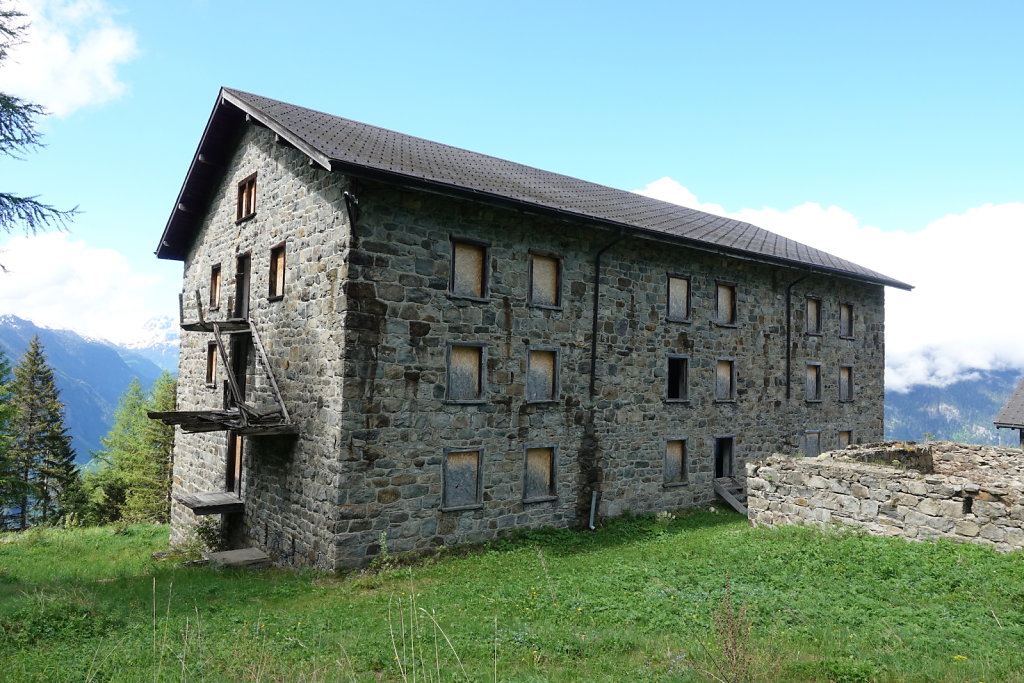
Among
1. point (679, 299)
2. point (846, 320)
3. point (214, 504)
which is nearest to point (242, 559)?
point (214, 504)

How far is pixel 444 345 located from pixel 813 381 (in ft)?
48.2

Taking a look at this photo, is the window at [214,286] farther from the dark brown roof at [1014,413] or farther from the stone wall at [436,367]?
the dark brown roof at [1014,413]

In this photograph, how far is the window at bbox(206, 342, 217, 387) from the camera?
59.4ft

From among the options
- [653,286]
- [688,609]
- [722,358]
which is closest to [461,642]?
[688,609]

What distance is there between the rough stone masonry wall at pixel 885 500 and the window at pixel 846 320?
774 centimetres

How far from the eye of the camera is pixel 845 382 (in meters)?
23.0

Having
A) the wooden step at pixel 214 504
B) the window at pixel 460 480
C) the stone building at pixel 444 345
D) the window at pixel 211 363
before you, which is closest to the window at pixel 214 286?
the stone building at pixel 444 345

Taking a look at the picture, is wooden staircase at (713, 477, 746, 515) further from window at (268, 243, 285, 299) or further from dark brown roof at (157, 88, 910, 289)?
window at (268, 243, 285, 299)

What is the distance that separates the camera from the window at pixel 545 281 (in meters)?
14.8

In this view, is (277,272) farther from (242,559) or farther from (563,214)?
(563,214)

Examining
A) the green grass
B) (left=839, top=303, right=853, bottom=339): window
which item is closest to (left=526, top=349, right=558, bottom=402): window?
the green grass

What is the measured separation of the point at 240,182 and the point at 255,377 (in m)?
5.38

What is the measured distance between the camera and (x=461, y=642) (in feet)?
25.4

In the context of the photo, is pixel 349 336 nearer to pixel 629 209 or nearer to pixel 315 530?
pixel 315 530
